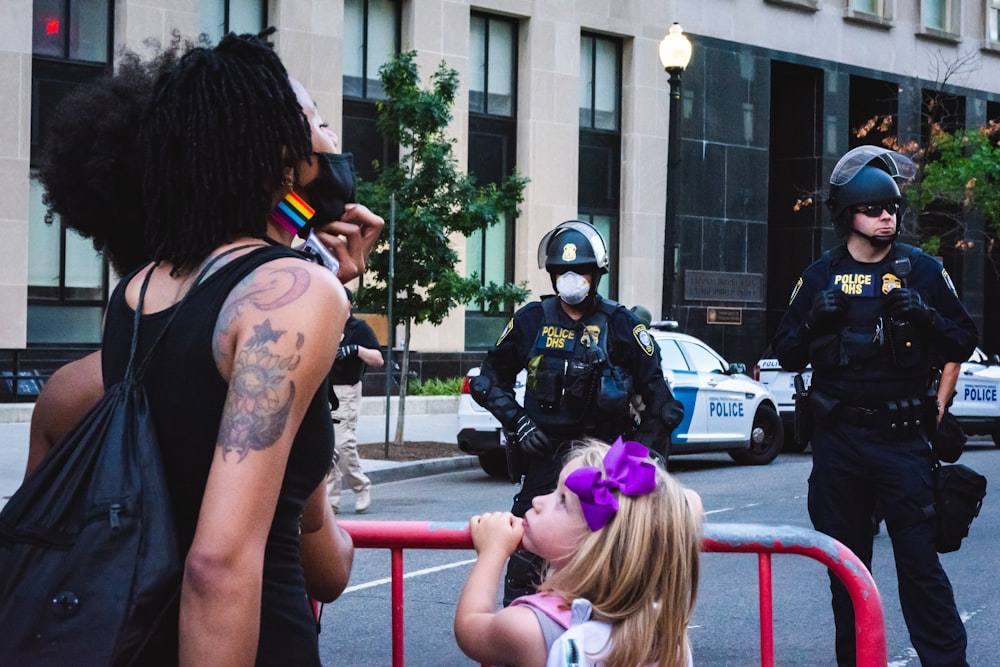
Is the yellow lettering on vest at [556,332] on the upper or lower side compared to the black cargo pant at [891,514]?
upper

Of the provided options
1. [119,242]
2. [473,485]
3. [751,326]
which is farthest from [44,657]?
[751,326]

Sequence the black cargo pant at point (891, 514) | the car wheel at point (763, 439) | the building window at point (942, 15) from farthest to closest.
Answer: the building window at point (942, 15) < the car wheel at point (763, 439) < the black cargo pant at point (891, 514)

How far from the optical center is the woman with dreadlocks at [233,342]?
2.05m

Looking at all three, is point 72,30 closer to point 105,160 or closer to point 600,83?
point 600,83

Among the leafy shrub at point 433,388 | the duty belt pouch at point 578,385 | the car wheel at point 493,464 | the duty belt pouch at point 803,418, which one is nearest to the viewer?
the duty belt pouch at point 803,418

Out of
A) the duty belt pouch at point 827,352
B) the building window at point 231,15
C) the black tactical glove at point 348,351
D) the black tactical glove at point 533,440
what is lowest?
the black tactical glove at point 533,440

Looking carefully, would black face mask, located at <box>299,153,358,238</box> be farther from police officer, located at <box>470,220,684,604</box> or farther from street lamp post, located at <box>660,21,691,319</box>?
street lamp post, located at <box>660,21,691,319</box>

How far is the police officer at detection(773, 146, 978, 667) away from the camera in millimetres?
5352

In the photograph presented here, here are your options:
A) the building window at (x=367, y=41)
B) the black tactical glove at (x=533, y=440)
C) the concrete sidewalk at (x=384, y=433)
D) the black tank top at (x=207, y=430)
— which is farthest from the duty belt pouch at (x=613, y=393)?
the building window at (x=367, y=41)

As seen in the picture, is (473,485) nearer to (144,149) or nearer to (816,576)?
(816,576)

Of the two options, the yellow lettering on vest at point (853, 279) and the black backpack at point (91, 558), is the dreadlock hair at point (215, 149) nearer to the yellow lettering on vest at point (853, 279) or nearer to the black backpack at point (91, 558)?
the black backpack at point (91, 558)

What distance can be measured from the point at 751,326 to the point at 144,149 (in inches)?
Answer: 1183

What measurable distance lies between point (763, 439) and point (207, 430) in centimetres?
1519

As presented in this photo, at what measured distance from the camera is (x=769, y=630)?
359 cm
